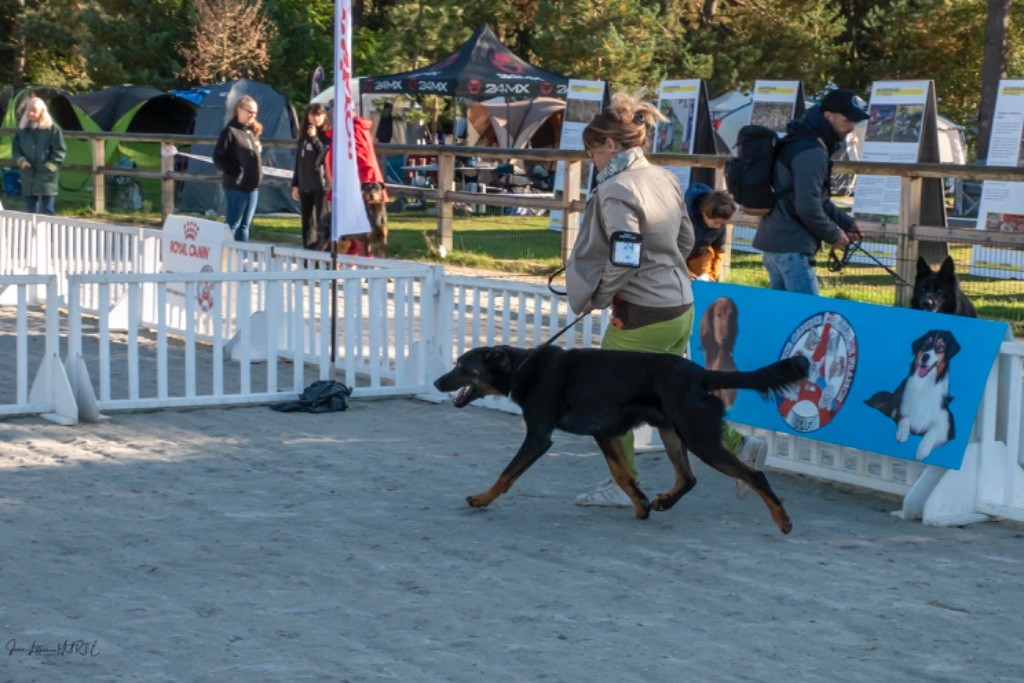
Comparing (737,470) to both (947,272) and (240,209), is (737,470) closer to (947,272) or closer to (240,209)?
(947,272)

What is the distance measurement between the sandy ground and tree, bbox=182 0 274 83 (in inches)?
1126

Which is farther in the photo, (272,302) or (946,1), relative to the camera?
(946,1)

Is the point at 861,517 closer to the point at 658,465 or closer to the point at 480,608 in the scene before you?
the point at 658,465

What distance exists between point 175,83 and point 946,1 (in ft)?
64.6

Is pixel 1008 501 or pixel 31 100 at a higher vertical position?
pixel 31 100

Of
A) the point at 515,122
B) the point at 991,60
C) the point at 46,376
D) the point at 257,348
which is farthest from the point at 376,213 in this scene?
the point at 515,122

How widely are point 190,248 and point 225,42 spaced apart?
79.8ft

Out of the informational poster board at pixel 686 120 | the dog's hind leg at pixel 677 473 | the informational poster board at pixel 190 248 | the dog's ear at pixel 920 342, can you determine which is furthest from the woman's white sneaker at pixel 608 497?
the informational poster board at pixel 686 120

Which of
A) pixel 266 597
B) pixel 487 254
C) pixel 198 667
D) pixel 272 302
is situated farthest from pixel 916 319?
pixel 487 254

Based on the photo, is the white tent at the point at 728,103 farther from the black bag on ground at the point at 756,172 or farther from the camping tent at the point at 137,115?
the black bag on ground at the point at 756,172

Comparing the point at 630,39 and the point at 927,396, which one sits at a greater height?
the point at 630,39

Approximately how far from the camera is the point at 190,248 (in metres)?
12.0

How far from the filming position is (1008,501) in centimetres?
645

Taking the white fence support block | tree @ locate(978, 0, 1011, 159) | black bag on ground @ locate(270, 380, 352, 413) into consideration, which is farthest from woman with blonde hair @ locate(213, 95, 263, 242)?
tree @ locate(978, 0, 1011, 159)
